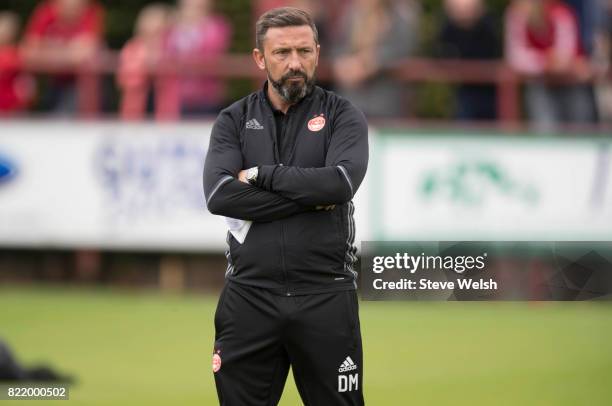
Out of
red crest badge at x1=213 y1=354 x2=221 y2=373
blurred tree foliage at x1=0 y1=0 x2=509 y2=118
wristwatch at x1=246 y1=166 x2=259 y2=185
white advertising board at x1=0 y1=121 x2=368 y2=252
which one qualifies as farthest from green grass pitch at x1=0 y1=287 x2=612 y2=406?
blurred tree foliage at x1=0 y1=0 x2=509 y2=118

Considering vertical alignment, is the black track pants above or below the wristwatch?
below

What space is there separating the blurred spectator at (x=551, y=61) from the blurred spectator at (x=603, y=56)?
0.90 feet

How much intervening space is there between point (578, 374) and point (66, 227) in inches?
275

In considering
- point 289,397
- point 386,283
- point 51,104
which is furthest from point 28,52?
point 386,283

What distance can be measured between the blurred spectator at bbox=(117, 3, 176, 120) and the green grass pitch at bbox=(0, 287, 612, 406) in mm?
2403

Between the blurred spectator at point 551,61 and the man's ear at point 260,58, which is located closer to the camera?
the man's ear at point 260,58

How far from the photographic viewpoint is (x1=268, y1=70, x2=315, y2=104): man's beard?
19.5 ft

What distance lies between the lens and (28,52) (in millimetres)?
15766

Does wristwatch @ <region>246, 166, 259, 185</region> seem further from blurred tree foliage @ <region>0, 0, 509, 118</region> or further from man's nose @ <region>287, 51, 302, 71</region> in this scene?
blurred tree foliage @ <region>0, 0, 509, 118</region>

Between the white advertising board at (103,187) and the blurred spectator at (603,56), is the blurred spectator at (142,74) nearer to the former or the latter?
the white advertising board at (103,187)

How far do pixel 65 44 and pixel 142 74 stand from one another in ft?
3.53

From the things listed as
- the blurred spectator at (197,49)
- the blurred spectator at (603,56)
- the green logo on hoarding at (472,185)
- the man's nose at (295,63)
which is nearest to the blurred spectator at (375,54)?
the green logo on hoarding at (472,185)

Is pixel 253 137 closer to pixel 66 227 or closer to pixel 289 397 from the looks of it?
pixel 289 397

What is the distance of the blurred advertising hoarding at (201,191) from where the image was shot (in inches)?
552
